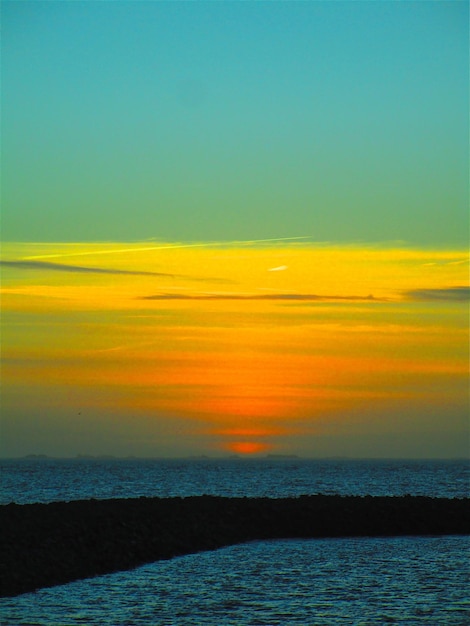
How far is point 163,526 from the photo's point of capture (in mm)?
38531

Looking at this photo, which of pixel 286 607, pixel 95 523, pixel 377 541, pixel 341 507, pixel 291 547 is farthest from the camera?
pixel 341 507

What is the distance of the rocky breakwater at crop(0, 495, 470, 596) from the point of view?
28641mm

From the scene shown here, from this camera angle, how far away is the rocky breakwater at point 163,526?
28.6m

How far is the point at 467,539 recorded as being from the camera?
42.1m

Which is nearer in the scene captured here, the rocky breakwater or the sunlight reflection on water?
the sunlight reflection on water

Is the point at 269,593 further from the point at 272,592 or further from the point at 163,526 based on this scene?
the point at 163,526

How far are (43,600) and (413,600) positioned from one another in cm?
1016

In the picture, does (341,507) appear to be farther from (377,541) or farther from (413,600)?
(413,600)

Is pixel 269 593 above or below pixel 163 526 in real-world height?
above

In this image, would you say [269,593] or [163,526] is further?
[163,526]

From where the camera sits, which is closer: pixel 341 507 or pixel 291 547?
pixel 291 547

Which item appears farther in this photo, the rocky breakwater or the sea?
the rocky breakwater

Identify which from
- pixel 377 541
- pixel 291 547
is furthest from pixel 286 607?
pixel 377 541

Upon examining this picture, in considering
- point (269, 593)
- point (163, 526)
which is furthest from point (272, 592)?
point (163, 526)
